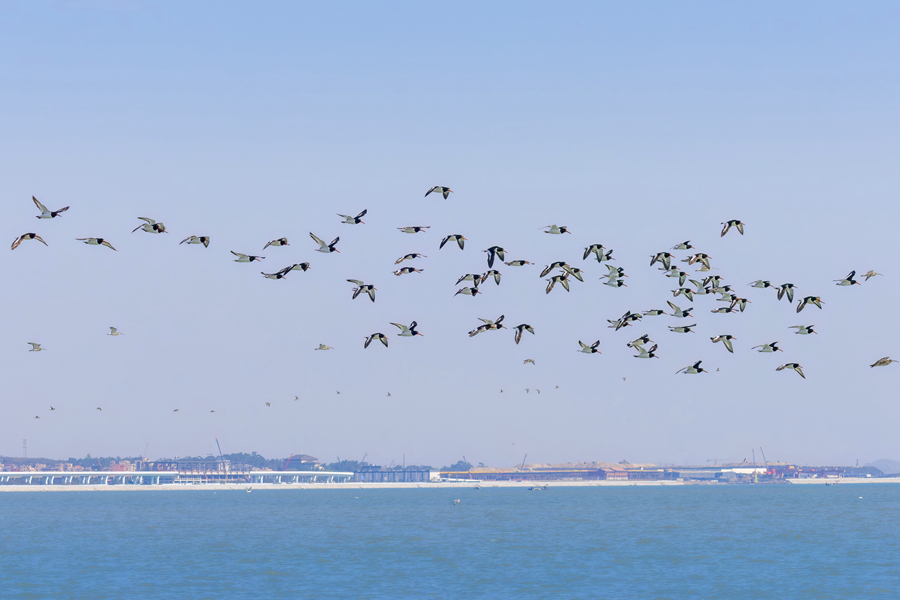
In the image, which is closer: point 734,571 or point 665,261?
point 665,261

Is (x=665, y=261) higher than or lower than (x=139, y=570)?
higher

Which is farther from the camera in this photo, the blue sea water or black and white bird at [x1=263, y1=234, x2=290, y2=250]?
the blue sea water

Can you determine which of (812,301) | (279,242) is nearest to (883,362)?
(812,301)

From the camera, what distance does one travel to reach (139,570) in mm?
95500

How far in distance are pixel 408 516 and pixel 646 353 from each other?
466 feet

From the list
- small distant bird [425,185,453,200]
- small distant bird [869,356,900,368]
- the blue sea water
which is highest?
small distant bird [425,185,453,200]

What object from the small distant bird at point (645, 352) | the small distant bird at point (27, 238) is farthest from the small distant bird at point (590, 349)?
the small distant bird at point (27, 238)

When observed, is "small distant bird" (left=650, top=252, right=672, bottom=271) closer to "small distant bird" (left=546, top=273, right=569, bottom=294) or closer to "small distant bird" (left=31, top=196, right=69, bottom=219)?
"small distant bird" (left=546, top=273, right=569, bottom=294)

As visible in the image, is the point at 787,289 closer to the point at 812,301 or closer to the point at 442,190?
the point at 812,301

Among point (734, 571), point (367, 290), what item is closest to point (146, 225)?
point (367, 290)

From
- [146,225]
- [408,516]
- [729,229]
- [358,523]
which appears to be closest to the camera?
[146,225]

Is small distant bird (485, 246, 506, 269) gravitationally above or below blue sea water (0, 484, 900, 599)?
above

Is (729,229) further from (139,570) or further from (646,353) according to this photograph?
(139,570)

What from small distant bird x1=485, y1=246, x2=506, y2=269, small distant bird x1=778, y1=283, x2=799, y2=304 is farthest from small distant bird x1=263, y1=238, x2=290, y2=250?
small distant bird x1=778, y1=283, x2=799, y2=304
